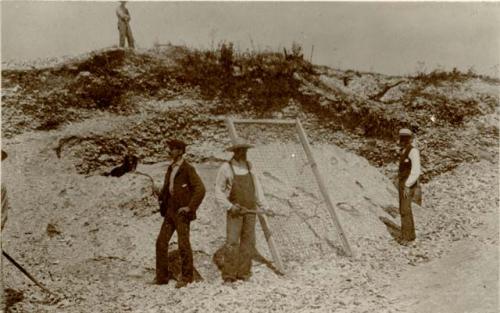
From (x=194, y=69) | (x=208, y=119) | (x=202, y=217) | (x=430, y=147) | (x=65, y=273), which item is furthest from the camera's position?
(x=430, y=147)

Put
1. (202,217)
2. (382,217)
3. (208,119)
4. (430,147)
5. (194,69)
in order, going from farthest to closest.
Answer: (430,147) < (194,69) < (208,119) < (382,217) < (202,217)

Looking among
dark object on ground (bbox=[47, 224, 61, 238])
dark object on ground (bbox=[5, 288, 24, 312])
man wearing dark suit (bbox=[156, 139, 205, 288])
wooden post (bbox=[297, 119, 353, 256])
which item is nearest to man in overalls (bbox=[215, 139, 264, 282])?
man wearing dark suit (bbox=[156, 139, 205, 288])

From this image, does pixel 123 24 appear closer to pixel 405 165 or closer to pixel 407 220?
pixel 405 165

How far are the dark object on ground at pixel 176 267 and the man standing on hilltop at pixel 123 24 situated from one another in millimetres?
3963

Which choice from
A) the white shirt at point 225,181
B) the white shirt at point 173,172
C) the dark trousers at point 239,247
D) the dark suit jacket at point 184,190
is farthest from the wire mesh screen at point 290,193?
the white shirt at point 173,172

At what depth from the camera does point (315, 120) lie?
8.77 m

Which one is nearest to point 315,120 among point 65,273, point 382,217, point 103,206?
point 382,217

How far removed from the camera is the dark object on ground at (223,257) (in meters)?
5.84

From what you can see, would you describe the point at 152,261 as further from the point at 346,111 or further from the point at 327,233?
the point at 346,111

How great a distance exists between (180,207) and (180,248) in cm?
39

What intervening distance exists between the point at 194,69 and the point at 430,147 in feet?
13.1

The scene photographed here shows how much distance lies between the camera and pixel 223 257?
5.89 meters

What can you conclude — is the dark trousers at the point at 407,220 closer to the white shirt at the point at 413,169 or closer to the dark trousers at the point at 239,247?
the white shirt at the point at 413,169

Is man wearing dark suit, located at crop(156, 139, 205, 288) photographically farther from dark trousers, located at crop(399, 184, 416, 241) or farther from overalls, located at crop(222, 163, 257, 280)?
dark trousers, located at crop(399, 184, 416, 241)
